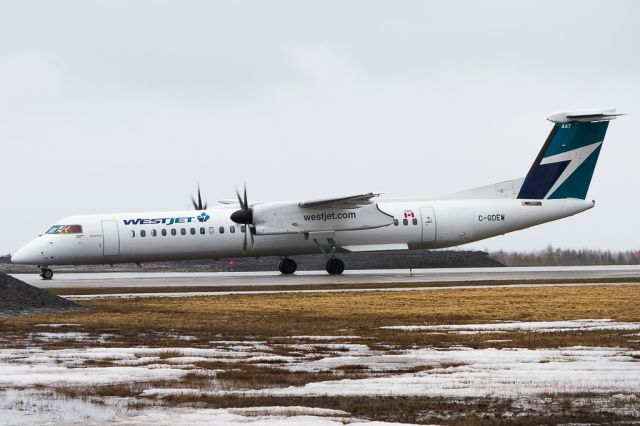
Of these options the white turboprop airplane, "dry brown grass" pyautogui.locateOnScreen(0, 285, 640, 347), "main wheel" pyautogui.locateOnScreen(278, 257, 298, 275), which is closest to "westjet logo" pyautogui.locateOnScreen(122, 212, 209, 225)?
the white turboprop airplane

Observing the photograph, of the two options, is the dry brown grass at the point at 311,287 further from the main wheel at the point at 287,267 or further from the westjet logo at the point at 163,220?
the main wheel at the point at 287,267

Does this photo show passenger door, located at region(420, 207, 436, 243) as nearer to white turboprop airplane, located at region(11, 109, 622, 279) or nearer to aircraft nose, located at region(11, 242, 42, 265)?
white turboprop airplane, located at region(11, 109, 622, 279)

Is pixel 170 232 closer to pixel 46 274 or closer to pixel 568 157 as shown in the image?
pixel 46 274

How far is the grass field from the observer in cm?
1036

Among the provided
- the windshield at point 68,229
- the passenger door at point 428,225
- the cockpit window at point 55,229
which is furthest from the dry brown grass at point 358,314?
the cockpit window at point 55,229

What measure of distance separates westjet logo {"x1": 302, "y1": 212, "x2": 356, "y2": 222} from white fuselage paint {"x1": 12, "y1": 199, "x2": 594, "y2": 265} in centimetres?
15

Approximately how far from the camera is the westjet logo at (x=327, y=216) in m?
44.6

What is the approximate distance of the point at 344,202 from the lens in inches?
1732

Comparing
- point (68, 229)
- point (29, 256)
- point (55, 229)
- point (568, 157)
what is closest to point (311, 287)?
point (68, 229)

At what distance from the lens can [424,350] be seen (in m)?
15.8

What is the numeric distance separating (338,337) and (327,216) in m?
26.6

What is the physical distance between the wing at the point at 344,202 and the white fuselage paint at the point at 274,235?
48cm

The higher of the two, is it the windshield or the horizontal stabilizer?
the horizontal stabilizer

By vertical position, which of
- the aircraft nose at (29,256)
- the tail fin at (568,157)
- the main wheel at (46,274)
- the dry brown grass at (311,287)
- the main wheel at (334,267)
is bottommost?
the dry brown grass at (311,287)
